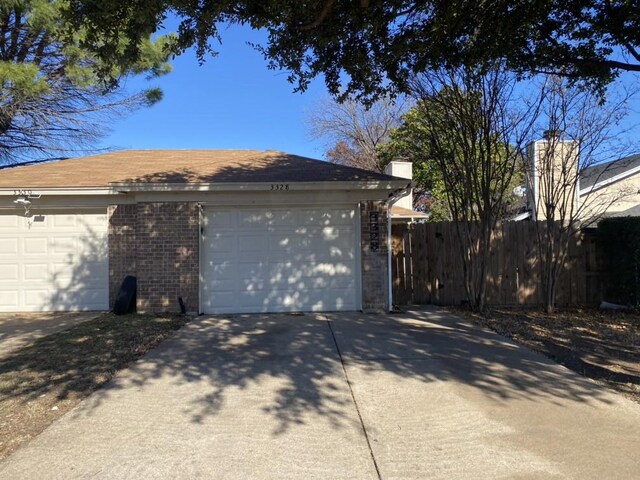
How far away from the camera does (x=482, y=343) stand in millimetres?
7312

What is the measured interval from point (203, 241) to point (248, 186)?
1487 mm

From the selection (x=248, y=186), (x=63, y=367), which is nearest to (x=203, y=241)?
(x=248, y=186)

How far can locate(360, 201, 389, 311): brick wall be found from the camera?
32.9 ft

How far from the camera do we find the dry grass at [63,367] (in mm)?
4531

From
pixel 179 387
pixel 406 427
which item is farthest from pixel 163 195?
pixel 406 427

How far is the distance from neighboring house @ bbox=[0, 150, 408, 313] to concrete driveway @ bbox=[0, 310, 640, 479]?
3.16 meters

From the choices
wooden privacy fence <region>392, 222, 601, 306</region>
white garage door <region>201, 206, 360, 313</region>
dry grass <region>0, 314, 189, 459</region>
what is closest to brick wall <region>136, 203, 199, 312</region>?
white garage door <region>201, 206, 360, 313</region>

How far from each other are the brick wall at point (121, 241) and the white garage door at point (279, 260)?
1.83 meters

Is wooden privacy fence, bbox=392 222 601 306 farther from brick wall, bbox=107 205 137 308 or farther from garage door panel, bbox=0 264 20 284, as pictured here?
garage door panel, bbox=0 264 20 284

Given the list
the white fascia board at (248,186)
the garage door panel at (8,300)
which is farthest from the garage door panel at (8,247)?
the white fascia board at (248,186)

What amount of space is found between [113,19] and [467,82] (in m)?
6.39

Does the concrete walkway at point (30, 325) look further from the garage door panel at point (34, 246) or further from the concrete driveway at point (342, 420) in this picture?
the concrete driveway at point (342, 420)

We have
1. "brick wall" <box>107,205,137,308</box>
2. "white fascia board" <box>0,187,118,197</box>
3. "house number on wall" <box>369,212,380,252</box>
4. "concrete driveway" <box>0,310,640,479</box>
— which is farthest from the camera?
"brick wall" <box>107,205,137,308</box>

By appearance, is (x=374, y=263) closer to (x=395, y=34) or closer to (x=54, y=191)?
(x=395, y=34)
